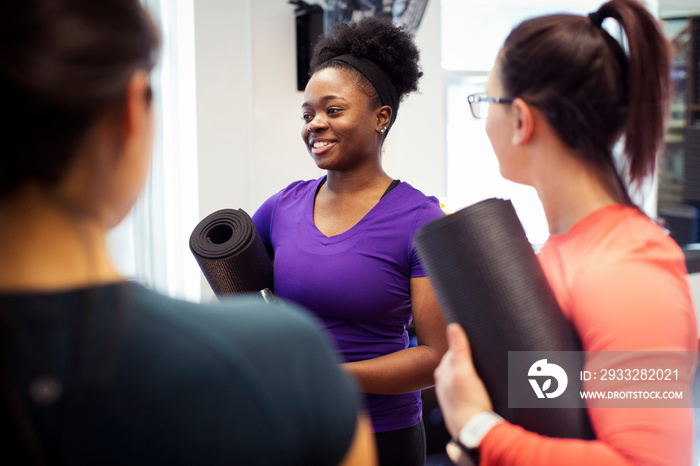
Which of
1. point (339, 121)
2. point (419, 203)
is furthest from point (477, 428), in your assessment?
point (339, 121)

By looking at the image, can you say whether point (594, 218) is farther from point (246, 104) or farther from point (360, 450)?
point (246, 104)

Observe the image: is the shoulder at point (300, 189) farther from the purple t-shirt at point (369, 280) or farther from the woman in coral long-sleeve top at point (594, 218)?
the woman in coral long-sleeve top at point (594, 218)

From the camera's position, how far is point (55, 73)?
0.43 m

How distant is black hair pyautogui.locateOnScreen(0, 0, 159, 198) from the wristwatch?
0.61 meters

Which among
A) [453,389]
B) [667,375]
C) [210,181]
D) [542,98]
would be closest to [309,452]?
[453,389]

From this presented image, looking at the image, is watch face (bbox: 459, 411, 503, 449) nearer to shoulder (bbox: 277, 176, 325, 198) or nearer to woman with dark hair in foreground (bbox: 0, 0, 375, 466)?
woman with dark hair in foreground (bbox: 0, 0, 375, 466)

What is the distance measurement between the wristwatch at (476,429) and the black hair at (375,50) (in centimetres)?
90

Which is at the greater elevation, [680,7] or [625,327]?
[680,7]

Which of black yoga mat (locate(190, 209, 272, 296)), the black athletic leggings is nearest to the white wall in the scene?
black yoga mat (locate(190, 209, 272, 296))

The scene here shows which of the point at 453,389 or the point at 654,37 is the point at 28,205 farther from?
the point at 654,37

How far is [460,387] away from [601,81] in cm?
48

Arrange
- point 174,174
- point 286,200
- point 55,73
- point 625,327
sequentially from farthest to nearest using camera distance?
1. point 174,174
2. point 286,200
3. point 625,327
4. point 55,73

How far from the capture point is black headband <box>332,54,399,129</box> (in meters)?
1.47

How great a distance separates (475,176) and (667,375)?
3325 millimetres
